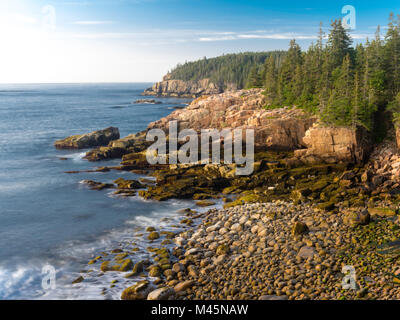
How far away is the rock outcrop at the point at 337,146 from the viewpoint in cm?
3756

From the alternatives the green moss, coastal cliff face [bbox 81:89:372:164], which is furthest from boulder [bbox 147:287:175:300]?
coastal cliff face [bbox 81:89:372:164]

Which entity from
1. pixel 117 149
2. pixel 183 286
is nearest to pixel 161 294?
pixel 183 286

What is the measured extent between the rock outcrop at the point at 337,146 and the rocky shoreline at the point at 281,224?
0.11m

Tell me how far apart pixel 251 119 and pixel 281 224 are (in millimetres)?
27133

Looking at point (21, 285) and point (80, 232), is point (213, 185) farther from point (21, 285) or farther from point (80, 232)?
point (21, 285)

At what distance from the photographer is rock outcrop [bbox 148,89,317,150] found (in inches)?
1770

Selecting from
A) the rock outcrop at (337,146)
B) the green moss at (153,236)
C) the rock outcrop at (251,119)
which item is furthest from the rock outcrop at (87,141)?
the green moss at (153,236)

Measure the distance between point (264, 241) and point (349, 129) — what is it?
75.3 ft

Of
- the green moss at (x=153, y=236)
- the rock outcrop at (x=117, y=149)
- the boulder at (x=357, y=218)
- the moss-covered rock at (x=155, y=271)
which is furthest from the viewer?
the rock outcrop at (x=117, y=149)

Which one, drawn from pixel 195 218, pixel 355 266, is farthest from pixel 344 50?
pixel 355 266

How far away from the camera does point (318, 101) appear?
4744cm

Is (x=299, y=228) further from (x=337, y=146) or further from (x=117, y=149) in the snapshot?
(x=117, y=149)

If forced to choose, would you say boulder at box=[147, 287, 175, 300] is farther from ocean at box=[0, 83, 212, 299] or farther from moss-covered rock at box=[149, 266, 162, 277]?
ocean at box=[0, 83, 212, 299]

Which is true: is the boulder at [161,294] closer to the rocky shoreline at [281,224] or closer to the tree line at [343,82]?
the rocky shoreline at [281,224]
